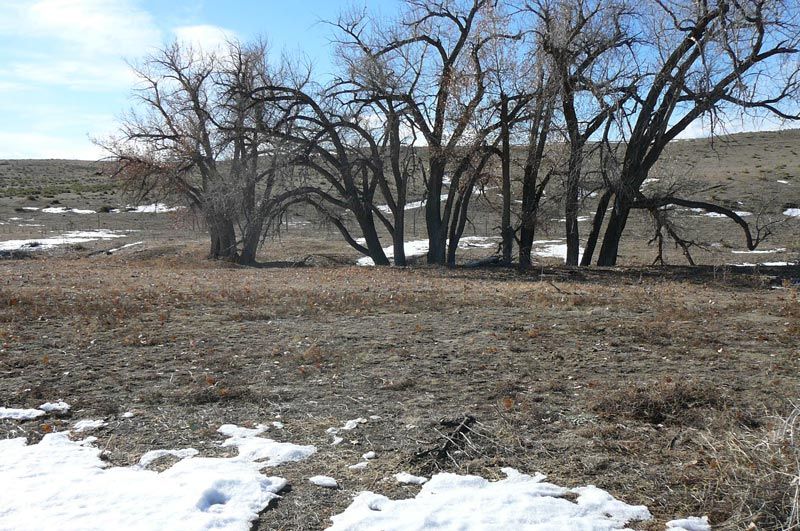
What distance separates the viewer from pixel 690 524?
3.89m

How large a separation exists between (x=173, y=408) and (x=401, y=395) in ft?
6.42

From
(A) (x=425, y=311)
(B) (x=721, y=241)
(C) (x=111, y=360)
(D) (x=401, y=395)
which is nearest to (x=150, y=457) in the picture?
(D) (x=401, y=395)

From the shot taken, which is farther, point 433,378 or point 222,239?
point 222,239

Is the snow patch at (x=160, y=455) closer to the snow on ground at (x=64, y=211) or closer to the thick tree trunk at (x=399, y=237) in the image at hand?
the thick tree trunk at (x=399, y=237)

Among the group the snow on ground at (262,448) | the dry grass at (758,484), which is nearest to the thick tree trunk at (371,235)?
the snow on ground at (262,448)

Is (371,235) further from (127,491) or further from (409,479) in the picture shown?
(127,491)

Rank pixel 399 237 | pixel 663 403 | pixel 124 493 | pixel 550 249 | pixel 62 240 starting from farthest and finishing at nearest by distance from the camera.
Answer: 1. pixel 62 240
2. pixel 550 249
3. pixel 399 237
4. pixel 663 403
5. pixel 124 493

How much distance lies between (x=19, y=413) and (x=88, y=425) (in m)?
0.74

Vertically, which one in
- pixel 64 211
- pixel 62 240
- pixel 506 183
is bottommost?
pixel 62 240

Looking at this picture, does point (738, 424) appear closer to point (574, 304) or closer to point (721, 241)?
point (574, 304)

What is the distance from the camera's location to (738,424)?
5.25 meters

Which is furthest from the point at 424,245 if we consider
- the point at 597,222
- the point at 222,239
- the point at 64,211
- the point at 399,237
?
the point at 64,211

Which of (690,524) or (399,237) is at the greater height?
(399,237)

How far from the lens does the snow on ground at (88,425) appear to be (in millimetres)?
5645
